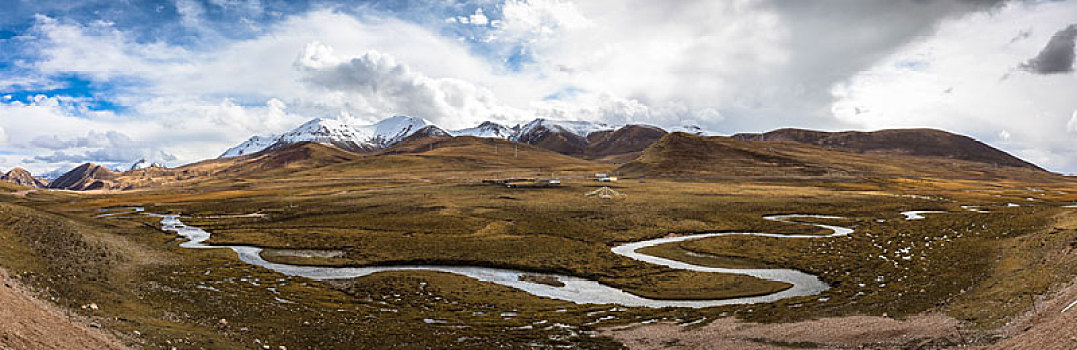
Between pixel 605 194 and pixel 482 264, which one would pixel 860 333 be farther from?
pixel 605 194

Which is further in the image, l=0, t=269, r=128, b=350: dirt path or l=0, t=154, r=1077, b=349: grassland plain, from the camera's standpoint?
l=0, t=154, r=1077, b=349: grassland plain

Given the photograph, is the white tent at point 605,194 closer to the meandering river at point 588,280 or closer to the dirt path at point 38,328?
the meandering river at point 588,280

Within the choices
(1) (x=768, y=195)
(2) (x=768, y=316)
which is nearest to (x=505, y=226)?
(2) (x=768, y=316)

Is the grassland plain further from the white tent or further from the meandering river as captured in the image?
the white tent

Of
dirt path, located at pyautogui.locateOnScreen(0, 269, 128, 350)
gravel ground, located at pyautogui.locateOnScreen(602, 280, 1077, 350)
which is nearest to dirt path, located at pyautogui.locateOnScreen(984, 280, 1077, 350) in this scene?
gravel ground, located at pyautogui.locateOnScreen(602, 280, 1077, 350)

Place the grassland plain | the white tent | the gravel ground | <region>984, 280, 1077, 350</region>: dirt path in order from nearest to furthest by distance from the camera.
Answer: <region>984, 280, 1077, 350</region>: dirt path → the gravel ground → the grassland plain → the white tent

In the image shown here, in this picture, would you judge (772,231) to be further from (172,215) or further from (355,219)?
(172,215)

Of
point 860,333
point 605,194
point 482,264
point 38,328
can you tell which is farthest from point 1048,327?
point 605,194
